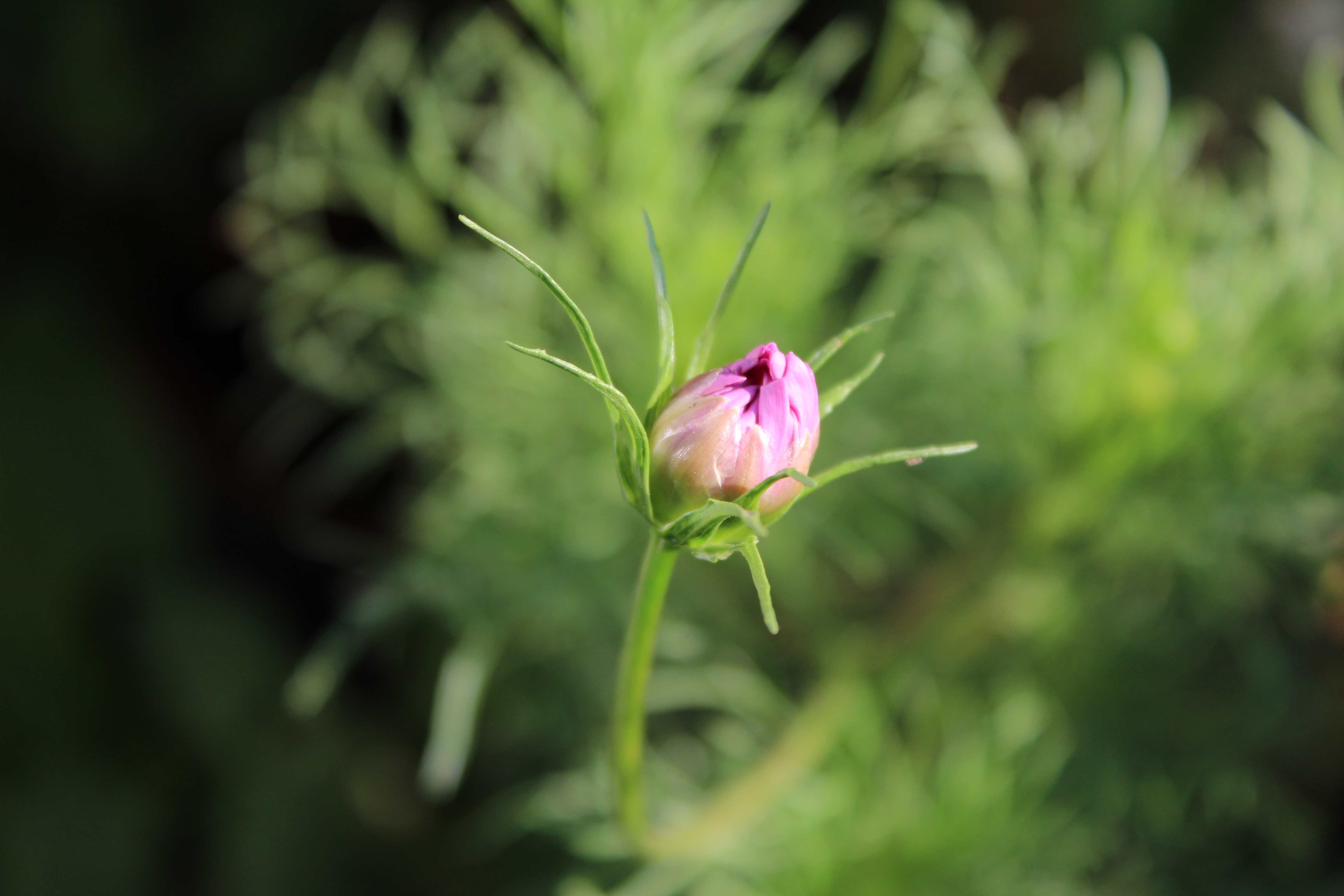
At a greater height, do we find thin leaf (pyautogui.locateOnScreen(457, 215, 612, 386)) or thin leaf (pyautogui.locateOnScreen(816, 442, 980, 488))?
thin leaf (pyautogui.locateOnScreen(457, 215, 612, 386))

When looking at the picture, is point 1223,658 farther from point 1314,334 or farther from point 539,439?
point 539,439

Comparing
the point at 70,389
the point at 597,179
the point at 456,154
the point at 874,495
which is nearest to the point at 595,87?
the point at 597,179

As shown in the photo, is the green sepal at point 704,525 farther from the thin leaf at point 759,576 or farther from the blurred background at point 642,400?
the blurred background at point 642,400

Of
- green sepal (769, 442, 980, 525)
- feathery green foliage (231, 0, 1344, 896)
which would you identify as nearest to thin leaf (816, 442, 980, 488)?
green sepal (769, 442, 980, 525)

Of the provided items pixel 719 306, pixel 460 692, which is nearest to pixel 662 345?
pixel 719 306

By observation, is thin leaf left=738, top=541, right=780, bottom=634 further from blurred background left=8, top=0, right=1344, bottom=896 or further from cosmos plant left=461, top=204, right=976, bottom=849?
blurred background left=8, top=0, right=1344, bottom=896

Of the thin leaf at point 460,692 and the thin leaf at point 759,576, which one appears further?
the thin leaf at point 460,692

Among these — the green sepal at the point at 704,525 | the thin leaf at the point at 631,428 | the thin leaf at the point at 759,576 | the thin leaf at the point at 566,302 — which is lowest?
the thin leaf at the point at 759,576

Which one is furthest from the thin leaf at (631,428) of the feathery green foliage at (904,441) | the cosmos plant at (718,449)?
the feathery green foliage at (904,441)
